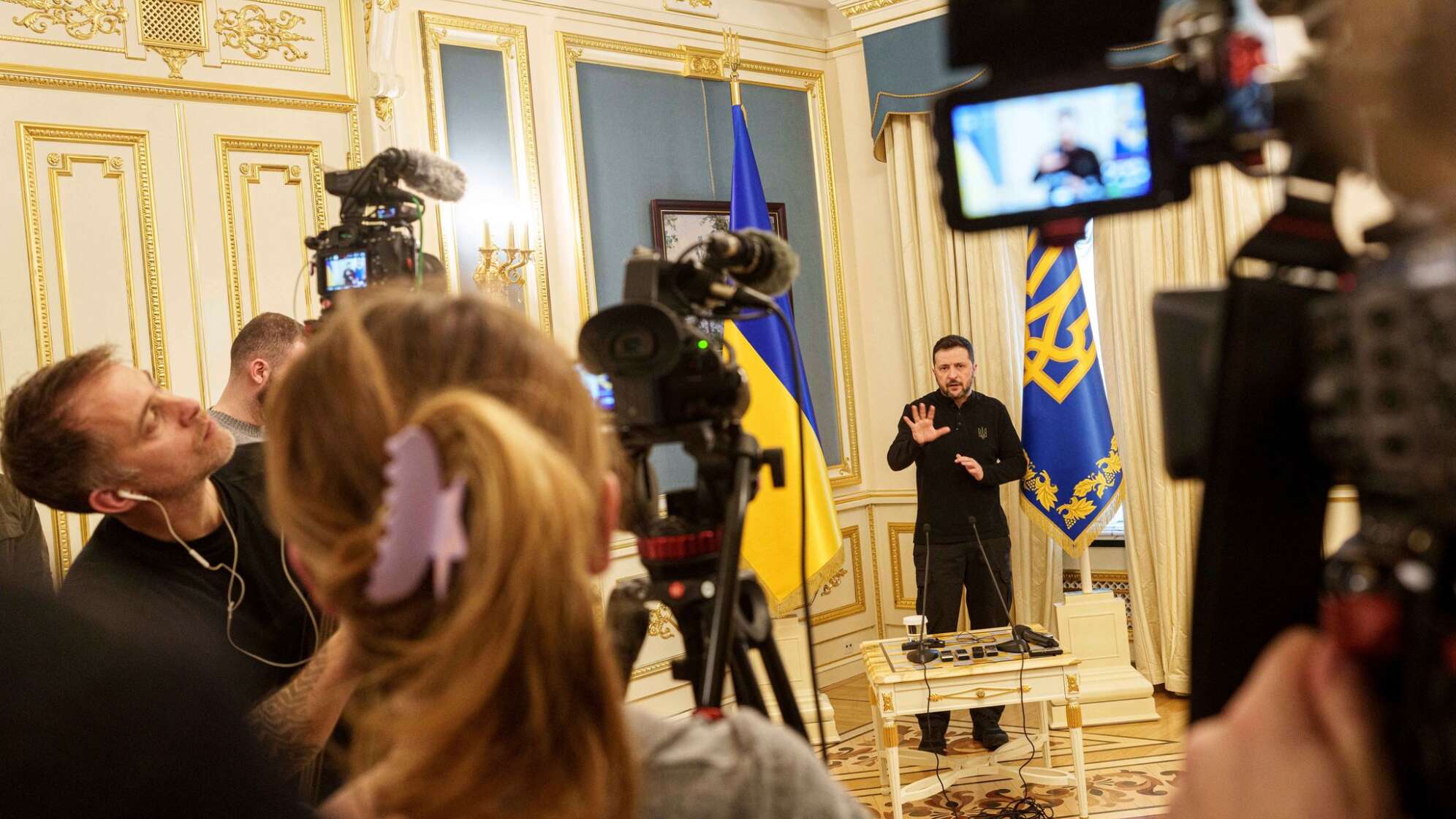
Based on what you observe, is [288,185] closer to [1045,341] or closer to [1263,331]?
[1045,341]

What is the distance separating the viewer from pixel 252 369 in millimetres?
2998

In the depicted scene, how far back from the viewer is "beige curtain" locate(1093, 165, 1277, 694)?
4.74 metres

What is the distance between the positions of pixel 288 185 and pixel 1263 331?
4042mm

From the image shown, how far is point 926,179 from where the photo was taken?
541 cm

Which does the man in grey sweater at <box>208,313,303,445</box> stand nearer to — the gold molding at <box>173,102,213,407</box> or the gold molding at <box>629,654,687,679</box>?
the gold molding at <box>173,102,213,407</box>

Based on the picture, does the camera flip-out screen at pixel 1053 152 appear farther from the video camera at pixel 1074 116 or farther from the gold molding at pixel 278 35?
the gold molding at pixel 278 35

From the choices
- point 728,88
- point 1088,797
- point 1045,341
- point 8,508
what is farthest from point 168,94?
point 1088,797

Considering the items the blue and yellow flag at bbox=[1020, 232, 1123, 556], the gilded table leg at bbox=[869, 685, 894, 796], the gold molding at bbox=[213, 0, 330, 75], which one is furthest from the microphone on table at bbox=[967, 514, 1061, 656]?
the gold molding at bbox=[213, 0, 330, 75]

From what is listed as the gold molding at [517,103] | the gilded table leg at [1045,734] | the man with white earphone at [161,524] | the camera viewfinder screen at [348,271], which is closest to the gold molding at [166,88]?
the gold molding at [517,103]

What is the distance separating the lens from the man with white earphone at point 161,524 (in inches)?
64.6

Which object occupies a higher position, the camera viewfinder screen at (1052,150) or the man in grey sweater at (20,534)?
the camera viewfinder screen at (1052,150)

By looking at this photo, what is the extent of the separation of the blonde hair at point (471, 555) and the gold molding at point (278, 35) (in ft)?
12.1

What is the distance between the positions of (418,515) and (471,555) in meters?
0.04

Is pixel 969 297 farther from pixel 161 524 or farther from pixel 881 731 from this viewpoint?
pixel 161 524
